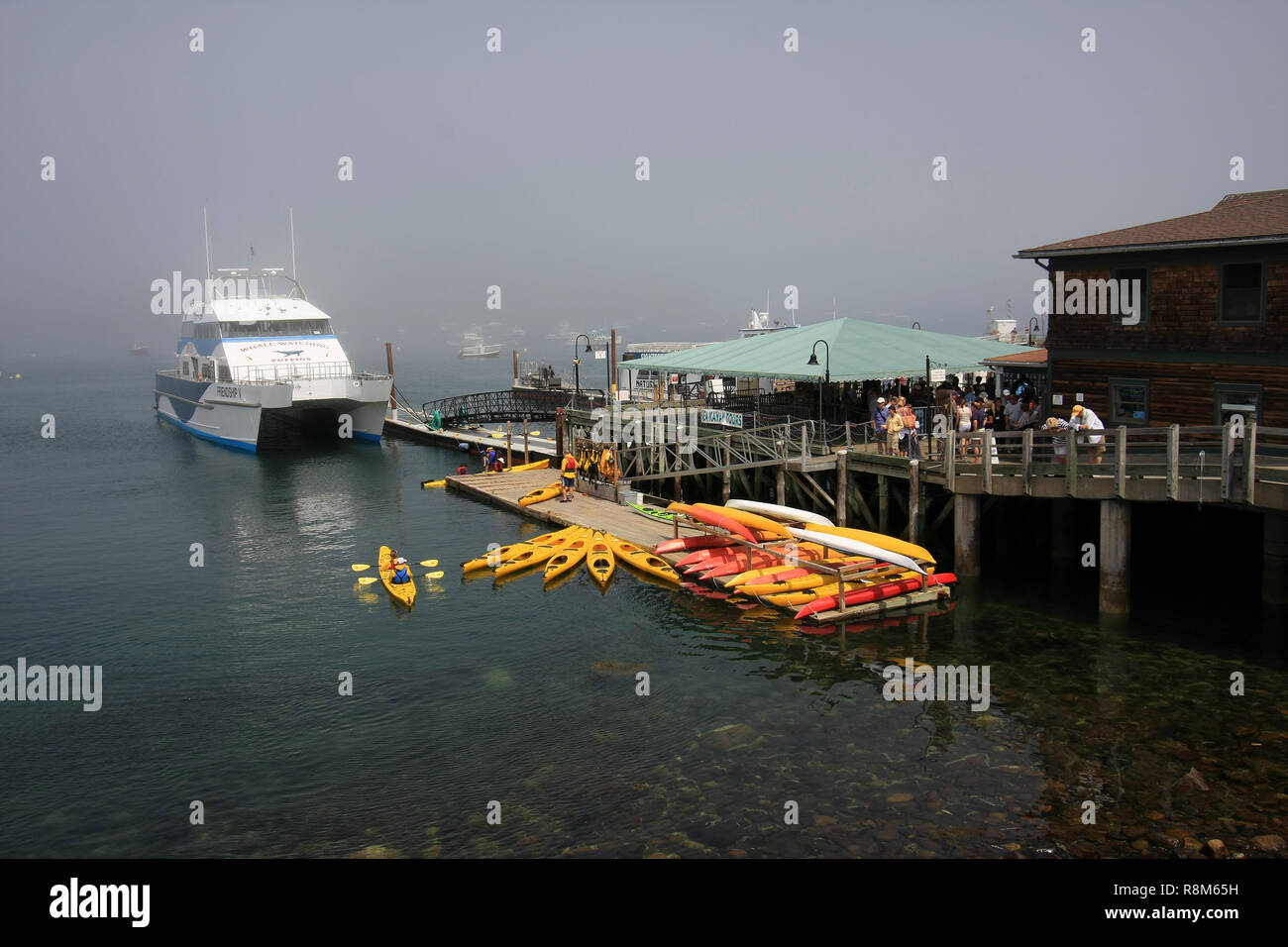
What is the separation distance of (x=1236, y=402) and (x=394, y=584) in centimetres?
2142

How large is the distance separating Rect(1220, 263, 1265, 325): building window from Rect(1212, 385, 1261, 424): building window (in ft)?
4.96

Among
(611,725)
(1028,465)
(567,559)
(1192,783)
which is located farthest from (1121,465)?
(567,559)

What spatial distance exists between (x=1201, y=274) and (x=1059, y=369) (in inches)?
167

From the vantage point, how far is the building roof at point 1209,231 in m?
22.2

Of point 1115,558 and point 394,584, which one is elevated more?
point 1115,558

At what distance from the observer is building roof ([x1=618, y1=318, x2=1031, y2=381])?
3002cm

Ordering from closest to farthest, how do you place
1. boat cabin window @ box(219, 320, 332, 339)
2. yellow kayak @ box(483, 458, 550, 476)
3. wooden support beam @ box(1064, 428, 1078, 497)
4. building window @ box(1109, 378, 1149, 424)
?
1. wooden support beam @ box(1064, 428, 1078, 497)
2. building window @ box(1109, 378, 1149, 424)
3. yellow kayak @ box(483, 458, 550, 476)
4. boat cabin window @ box(219, 320, 332, 339)

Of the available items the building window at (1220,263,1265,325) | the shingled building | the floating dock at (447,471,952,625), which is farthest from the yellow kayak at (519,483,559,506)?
the building window at (1220,263,1265,325)

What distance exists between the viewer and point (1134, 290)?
24.7 metres

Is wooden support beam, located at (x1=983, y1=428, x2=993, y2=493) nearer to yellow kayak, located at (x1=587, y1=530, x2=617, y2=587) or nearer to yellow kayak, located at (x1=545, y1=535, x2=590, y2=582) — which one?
yellow kayak, located at (x1=587, y1=530, x2=617, y2=587)

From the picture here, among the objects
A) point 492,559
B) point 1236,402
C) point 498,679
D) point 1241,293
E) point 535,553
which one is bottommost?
point 498,679

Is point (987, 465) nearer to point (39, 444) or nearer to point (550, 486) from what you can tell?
point (550, 486)

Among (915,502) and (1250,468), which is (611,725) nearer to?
(915,502)
